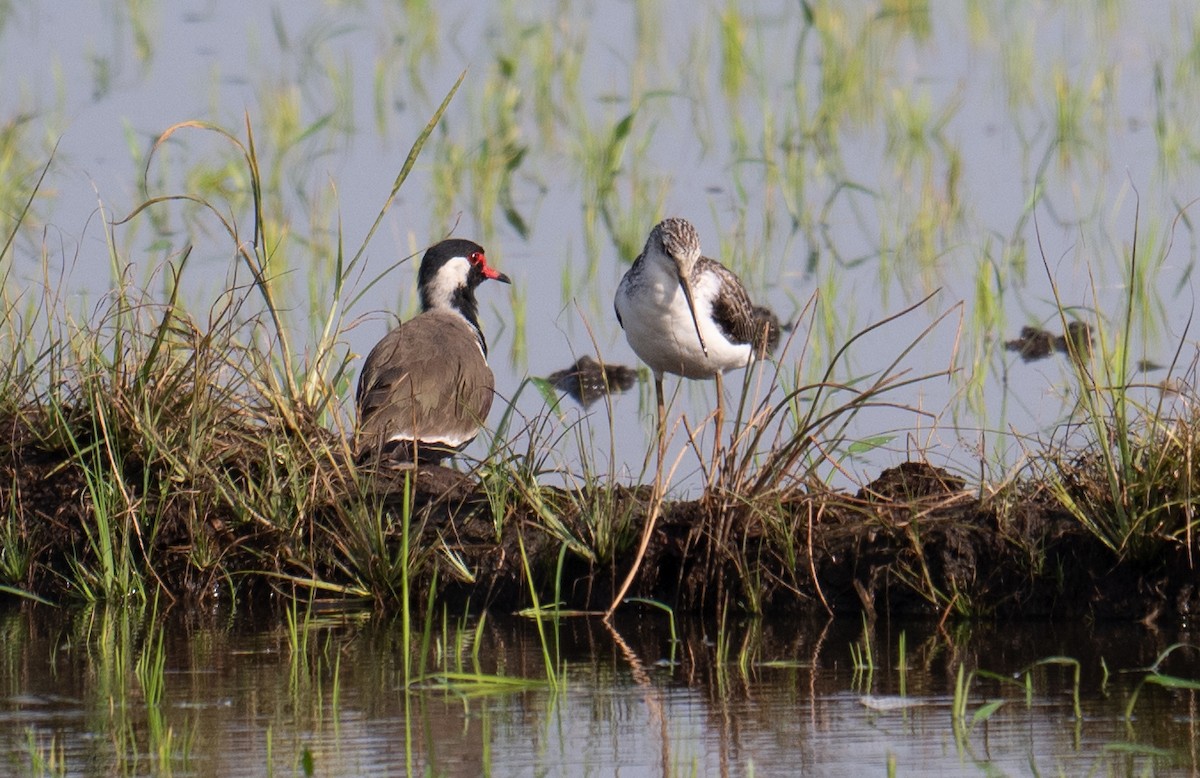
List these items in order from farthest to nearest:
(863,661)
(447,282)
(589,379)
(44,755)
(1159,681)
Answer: (447,282) < (589,379) < (863,661) < (1159,681) < (44,755)

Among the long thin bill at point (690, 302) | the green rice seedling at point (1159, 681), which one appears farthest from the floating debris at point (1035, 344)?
the green rice seedling at point (1159, 681)

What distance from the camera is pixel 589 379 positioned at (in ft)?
29.8

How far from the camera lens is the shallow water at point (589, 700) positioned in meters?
4.35

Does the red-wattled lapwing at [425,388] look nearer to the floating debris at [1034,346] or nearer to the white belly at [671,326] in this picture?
the white belly at [671,326]

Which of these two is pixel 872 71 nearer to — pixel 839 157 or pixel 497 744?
pixel 839 157

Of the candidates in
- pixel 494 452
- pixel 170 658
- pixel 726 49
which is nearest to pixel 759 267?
pixel 726 49

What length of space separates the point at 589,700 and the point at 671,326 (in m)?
3.18

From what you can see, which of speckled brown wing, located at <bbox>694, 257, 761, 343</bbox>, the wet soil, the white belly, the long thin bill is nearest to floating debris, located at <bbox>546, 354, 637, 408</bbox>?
the white belly

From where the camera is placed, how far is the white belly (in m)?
7.91

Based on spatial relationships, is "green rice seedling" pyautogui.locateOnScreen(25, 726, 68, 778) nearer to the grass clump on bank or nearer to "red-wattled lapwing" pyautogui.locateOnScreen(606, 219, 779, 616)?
the grass clump on bank

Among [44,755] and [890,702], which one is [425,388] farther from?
[44,755]

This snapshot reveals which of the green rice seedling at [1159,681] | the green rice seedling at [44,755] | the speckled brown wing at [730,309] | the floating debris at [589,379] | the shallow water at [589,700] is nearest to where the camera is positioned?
the green rice seedling at [44,755]

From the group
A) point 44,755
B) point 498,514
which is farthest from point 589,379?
point 44,755

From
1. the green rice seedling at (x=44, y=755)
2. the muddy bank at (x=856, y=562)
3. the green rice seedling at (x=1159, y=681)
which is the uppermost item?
the muddy bank at (x=856, y=562)
